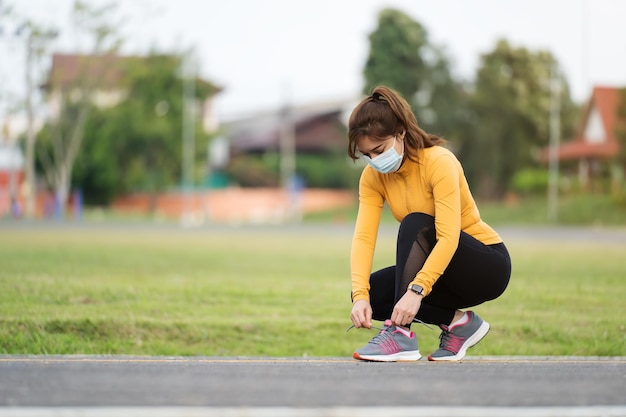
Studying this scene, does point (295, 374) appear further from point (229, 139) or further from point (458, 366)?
point (229, 139)

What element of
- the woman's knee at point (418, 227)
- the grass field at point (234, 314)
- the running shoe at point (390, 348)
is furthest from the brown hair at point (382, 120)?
the grass field at point (234, 314)

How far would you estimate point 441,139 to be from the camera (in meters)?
4.71

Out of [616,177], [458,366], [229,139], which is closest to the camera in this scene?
[458,366]

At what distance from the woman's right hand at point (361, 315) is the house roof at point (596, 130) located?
4427 cm

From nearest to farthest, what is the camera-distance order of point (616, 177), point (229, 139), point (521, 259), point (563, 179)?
point (521, 259), point (616, 177), point (563, 179), point (229, 139)

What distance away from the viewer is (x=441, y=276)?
4578 millimetres

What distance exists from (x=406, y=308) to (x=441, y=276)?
0.32m

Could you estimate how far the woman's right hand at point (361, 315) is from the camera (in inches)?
177

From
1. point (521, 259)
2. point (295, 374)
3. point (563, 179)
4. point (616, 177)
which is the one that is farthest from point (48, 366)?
point (563, 179)

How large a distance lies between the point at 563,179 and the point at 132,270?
39.6 m

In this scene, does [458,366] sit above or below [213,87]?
below

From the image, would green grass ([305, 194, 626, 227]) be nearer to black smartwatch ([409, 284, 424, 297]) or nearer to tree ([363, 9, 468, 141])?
tree ([363, 9, 468, 141])

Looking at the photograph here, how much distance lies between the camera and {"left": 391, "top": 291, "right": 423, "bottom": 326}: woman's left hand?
171 inches

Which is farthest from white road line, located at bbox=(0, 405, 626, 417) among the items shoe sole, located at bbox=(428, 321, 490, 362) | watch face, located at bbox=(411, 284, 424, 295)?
shoe sole, located at bbox=(428, 321, 490, 362)
